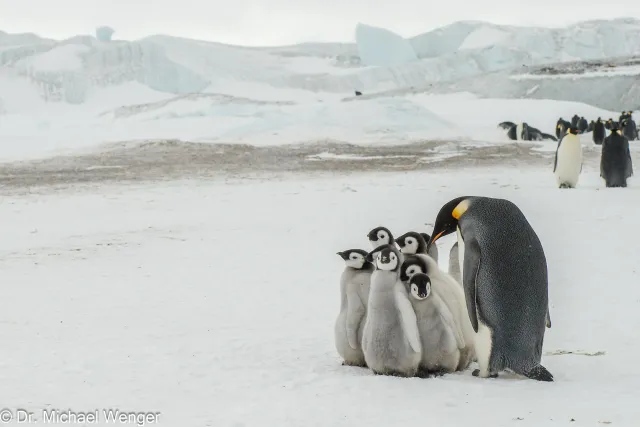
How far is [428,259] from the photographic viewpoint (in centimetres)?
368

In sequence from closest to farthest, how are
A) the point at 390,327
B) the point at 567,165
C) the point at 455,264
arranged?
1. the point at 390,327
2. the point at 455,264
3. the point at 567,165

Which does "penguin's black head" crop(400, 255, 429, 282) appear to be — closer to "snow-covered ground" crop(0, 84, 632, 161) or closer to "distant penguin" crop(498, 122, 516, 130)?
"snow-covered ground" crop(0, 84, 632, 161)

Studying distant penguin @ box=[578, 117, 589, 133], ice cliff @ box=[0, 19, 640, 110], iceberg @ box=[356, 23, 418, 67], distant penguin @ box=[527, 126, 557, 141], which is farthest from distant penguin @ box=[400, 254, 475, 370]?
iceberg @ box=[356, 23, 418, 67]

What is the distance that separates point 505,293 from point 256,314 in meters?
1.74

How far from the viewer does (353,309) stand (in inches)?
143

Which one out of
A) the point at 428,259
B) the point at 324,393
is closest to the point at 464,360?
the point at 428,259

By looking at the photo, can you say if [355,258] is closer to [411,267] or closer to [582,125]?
[411,267]

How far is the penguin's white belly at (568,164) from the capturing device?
10.8 metres

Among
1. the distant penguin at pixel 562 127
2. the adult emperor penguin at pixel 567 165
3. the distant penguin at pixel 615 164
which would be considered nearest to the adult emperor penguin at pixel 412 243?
the adult emperor penguin at pixel 567 165

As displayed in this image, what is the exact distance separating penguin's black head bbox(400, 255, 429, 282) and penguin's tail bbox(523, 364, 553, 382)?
2.07 ft

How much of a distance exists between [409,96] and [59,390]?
2842 cm

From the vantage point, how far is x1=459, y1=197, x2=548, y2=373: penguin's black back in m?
3.33

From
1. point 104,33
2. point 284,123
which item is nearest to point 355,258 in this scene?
point 284,123

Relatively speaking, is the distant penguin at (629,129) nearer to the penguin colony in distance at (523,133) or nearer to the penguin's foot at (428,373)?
the penguin colony in distance at (523,133)
